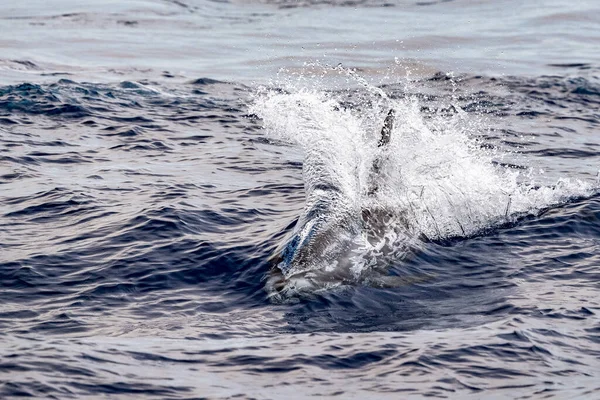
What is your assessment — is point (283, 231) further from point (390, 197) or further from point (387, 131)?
point (387, 131)

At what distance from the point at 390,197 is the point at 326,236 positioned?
6.10 feet

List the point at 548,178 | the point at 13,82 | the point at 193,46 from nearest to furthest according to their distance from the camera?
1. the point at 548,178
2. the point at 13,82
3. the point at 193,46

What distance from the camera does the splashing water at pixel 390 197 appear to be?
10.6m

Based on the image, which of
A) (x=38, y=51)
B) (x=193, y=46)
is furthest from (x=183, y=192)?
(x=193, y=46)

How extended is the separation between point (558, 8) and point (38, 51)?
68.0 ft

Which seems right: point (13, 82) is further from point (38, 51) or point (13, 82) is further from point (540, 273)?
point (540, 273)

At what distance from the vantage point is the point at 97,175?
15.1 meters

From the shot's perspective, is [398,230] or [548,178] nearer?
[398,230]

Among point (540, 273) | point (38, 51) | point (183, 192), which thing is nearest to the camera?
point (540, 273)

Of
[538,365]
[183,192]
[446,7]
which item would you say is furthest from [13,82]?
[446,7]

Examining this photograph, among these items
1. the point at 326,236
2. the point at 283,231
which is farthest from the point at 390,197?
the point at 326,236

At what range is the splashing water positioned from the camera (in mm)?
10617

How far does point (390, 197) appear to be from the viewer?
12.4m

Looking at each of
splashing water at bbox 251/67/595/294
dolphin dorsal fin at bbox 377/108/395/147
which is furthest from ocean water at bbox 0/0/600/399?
A: dolphin dorsal fin at bbox 377/108/395/147
